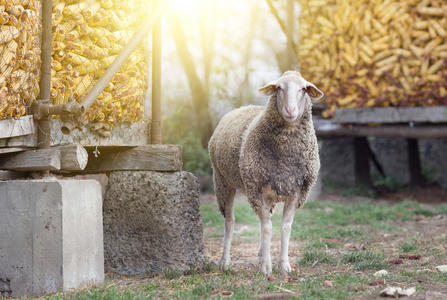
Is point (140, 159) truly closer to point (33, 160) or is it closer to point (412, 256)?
point (33, 160)

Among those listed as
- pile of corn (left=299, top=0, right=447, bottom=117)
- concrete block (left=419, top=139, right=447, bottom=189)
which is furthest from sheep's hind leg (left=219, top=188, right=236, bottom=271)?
concrete block (left=419, top=139, right=447, bottom=189)

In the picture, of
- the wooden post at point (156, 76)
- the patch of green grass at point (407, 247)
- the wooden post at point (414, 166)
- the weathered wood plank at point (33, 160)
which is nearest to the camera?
the weathered wood plank at point (33, 160)

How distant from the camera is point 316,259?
448cm

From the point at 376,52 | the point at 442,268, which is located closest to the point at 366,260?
the point at 442,268

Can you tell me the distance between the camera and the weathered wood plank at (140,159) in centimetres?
436

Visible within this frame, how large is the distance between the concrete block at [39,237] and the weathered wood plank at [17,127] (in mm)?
360

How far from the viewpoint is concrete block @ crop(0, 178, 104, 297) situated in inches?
134

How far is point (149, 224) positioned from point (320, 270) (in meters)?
1.51

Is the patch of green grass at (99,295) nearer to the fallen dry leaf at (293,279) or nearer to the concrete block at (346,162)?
the fallen dry leaf at (293,279)

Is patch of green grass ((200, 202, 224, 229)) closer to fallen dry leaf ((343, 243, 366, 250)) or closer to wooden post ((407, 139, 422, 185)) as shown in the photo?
Result: fallen dry leaf ((343, 243, 366, 250))

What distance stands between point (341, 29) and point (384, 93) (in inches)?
57.4

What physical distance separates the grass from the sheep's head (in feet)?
4.18

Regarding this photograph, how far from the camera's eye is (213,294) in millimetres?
3268

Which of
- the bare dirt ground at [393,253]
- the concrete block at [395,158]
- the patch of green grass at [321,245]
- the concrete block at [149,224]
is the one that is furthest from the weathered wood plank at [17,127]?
the concrete block at [395,158]
